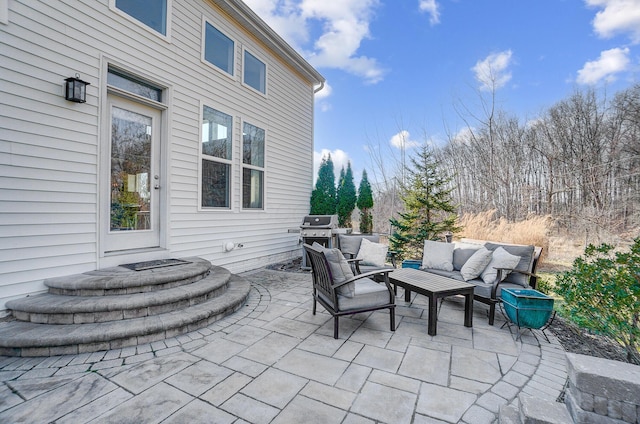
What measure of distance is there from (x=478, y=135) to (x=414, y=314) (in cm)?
928

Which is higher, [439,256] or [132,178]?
[132,178]

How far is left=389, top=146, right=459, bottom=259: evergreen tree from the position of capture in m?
6.68

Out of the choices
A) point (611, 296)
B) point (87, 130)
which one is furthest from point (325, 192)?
point (611, 296)

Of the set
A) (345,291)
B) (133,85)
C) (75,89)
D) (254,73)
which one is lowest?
(345,291)

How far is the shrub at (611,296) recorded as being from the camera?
6.81ft

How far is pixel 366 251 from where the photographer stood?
457cm

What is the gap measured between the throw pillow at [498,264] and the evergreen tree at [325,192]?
4.56 meters

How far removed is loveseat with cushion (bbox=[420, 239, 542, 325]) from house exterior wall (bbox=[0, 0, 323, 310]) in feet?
13.0

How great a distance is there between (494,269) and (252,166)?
4631mm

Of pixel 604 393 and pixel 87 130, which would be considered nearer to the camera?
pixel 604 393

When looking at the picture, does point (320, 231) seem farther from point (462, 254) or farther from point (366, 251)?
point (462, 254)

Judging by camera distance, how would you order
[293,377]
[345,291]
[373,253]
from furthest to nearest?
[373,253] < [345,291] < [293,377]

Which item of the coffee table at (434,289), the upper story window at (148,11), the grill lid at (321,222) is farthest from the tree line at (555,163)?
the upper story window at (148,11)

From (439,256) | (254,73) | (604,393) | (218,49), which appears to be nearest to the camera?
(604,393)
